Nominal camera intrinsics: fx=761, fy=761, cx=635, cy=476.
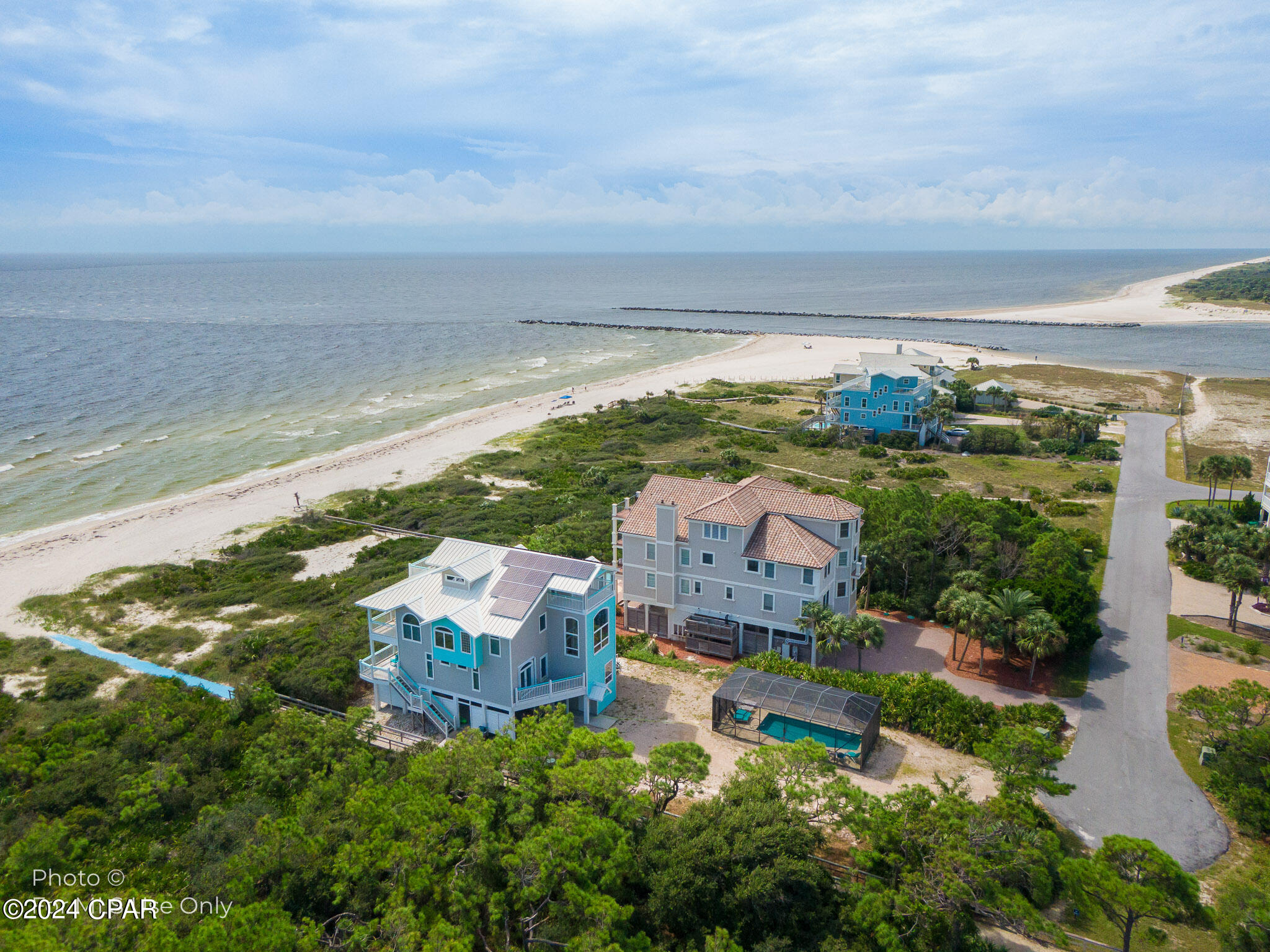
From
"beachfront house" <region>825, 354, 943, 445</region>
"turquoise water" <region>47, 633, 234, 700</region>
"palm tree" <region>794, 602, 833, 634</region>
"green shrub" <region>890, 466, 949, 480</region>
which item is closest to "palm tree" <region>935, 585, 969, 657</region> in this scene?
"palm tree" <region>794, 602, 833, 634</region>

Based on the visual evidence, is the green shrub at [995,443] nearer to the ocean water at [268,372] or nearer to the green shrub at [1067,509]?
the green shrub at [1067,509]

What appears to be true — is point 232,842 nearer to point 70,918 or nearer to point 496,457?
point 70,918

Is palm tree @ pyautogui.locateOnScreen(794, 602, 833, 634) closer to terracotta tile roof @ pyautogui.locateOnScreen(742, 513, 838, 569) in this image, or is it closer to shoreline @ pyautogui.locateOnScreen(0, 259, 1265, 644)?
terracotta tile roof @ pyautogui.locateOnScreen(742, 513, 838, 569)

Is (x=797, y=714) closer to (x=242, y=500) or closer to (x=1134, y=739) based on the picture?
(x=1134, y=739)

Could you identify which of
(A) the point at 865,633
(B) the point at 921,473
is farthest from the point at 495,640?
(B) the point at 921,473

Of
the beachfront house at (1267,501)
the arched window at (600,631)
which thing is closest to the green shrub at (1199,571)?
the beachfront house at (1267,501)

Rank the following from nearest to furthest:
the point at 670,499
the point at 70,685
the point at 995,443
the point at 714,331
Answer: the point at 70,685
the point at 670,499
the point at 995,443
the point at 714,331

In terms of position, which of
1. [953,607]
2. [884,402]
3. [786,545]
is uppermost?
[884,402]
